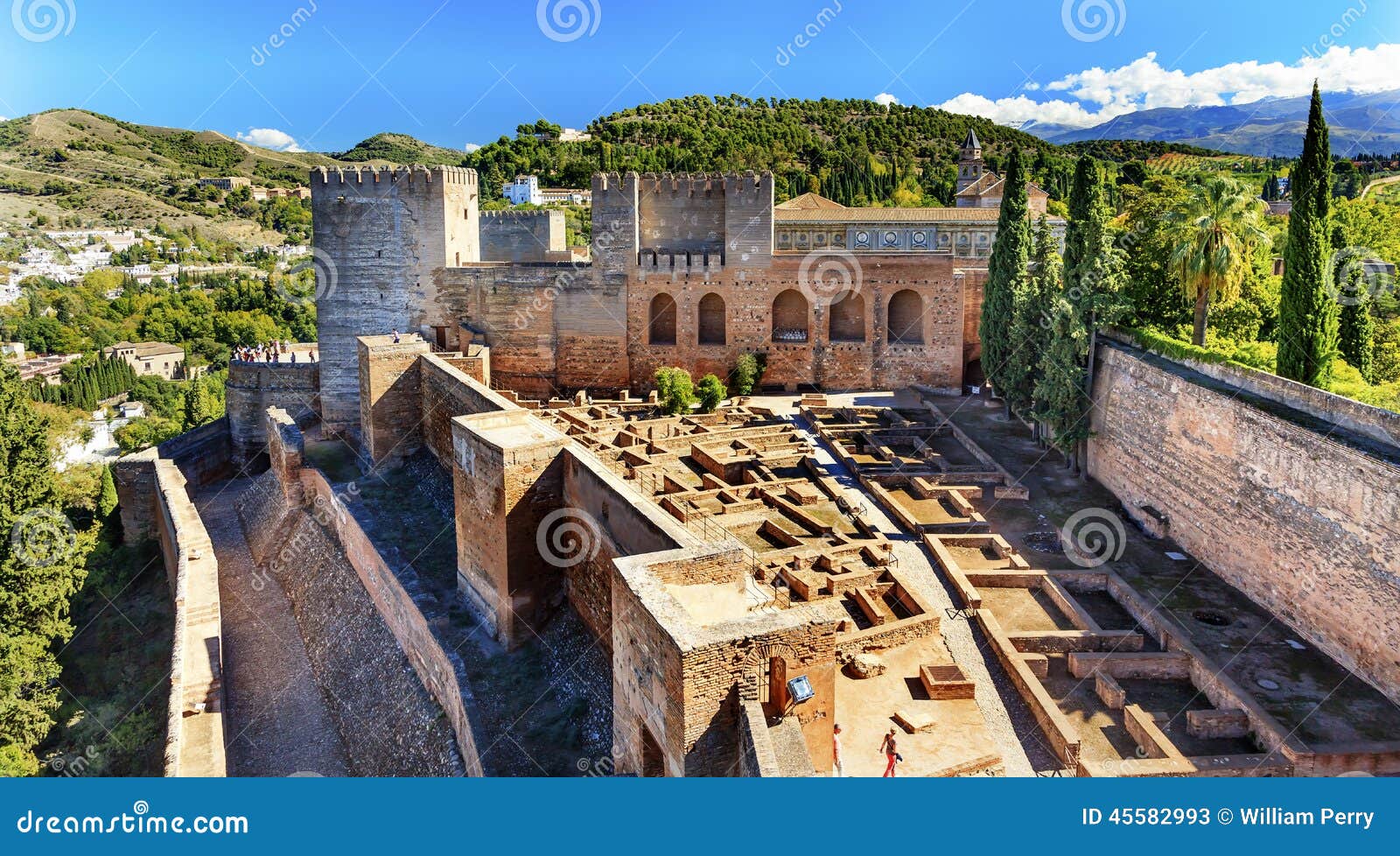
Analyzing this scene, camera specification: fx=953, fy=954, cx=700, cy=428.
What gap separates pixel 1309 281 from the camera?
14.0m

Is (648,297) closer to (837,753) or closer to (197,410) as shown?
(837,753)

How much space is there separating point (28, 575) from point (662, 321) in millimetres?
14919

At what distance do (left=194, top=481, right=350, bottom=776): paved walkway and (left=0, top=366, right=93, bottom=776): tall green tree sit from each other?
261cm

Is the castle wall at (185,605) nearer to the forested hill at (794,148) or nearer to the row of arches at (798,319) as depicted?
the row of arches at (798,319)

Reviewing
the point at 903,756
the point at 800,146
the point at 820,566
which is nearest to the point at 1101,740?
the point at 903,756

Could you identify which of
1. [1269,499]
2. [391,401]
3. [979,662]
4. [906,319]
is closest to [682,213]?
[906,319]

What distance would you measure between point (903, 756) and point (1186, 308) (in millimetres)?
14173

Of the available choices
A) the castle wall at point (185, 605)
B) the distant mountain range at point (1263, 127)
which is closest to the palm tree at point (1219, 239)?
the distant mountain range at point (1263, 127)

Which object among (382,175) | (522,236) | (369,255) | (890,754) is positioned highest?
(382,175)

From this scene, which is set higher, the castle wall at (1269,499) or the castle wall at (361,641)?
the castle wall at (1269,499)

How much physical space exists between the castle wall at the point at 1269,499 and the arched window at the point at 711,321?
1062 centimetres

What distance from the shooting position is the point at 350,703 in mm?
12250

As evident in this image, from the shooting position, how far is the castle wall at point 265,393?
24438mm

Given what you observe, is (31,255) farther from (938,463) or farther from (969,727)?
(969,727)
